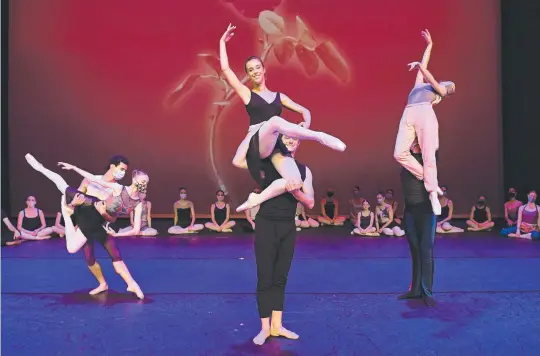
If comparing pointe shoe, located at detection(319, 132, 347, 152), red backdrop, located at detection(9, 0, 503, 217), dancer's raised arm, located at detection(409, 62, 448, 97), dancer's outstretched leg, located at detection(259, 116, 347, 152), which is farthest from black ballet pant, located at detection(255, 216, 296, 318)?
red backdrop, located at detection(9, 0, 503, 217)

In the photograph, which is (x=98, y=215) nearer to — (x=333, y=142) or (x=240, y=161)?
(x=240, y=161)

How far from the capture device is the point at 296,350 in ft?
11.4

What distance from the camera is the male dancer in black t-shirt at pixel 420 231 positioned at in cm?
448

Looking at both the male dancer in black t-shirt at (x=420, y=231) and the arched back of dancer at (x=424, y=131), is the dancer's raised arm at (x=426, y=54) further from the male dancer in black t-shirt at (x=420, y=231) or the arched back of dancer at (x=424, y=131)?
the male dancer in black t-shirt at (x=420, y=231)

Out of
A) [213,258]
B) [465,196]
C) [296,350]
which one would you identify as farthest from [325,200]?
[296,350]

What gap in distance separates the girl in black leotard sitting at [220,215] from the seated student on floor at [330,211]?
1635mm

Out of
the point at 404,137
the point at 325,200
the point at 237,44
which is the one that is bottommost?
the point at 325,200

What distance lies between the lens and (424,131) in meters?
4.30

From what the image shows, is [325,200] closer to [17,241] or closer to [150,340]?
[17,241]

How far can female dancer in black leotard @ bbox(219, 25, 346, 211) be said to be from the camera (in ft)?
10.8

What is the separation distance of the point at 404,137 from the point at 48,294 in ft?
10.9

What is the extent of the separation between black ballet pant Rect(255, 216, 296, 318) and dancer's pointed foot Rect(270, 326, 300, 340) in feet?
0.47

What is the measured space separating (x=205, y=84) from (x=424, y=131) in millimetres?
6440

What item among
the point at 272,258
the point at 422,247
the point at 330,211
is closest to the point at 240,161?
the point at 272,258
